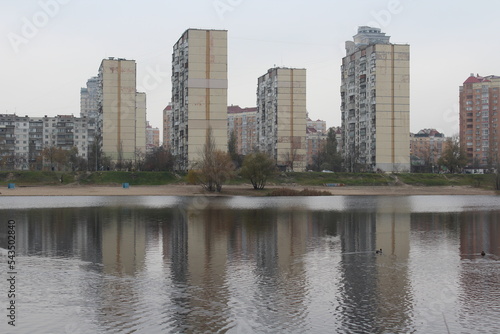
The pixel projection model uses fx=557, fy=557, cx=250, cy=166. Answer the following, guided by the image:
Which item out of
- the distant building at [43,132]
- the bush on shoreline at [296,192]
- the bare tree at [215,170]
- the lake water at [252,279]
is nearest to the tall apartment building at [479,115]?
the bush on shoreline at [296,192]

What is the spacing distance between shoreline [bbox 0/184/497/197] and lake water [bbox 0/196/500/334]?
52.2 meters

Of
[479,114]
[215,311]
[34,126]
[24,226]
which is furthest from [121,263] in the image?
[479,114]

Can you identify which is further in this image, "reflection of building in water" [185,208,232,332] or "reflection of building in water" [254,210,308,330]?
"reflection of building in water" [254,210,308,330]

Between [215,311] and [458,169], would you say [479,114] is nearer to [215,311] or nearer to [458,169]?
[458,169]

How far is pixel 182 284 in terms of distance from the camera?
70.3 ft

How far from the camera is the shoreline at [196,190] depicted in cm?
9306

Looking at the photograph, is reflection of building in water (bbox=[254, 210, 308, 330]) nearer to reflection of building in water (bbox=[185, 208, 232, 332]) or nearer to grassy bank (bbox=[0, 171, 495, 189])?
reflection of building in water (bbox=[185, 208, 232, 332])

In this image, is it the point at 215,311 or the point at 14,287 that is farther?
the point at 14,287

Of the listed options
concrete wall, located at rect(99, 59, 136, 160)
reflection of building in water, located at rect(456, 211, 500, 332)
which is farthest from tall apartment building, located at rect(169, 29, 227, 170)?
reflection of building in water, located at rect(456, 211, 500, 332)

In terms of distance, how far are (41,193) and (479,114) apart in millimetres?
152322

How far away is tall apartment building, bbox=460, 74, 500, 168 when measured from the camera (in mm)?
188125

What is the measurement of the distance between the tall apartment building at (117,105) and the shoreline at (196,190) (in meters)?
35.8

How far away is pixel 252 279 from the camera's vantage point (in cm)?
2242

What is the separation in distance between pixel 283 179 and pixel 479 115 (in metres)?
107
